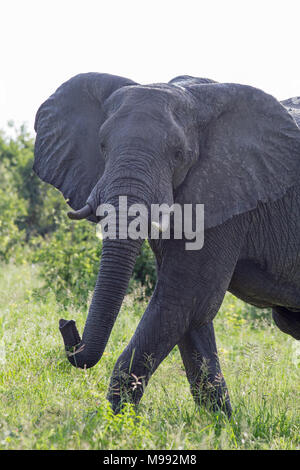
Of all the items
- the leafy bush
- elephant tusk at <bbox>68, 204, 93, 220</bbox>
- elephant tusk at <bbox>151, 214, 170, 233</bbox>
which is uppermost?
elephant tusk at <bbox>68, 204, 93, 220</bbox>

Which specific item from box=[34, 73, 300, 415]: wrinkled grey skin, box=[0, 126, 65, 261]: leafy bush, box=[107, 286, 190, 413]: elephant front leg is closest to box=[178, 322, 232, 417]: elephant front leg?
box=[34, 73, 300, 415]: wrinkled grey skin

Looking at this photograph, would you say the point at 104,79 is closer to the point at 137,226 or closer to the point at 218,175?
the point at 218,175

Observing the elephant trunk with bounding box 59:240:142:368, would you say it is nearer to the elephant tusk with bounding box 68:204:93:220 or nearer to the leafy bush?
the elephant tusk with bounding box 68:204:93:220

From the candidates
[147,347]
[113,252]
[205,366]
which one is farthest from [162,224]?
[205,366]

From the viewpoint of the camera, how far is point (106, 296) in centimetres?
332

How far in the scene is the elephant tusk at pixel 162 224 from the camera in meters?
3.18

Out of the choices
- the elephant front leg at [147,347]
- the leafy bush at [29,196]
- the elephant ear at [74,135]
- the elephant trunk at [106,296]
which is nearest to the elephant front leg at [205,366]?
the elephant front leg at [147,347]

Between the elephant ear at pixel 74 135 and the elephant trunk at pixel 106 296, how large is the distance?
2.73 feet

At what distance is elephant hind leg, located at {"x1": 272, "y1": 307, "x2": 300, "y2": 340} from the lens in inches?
187

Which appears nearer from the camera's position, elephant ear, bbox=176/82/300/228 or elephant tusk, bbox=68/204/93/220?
elephant tusk, bbox=68/204/93/220

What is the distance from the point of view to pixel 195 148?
3.64 metres

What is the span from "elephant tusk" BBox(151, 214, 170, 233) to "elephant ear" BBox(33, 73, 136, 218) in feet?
2.62

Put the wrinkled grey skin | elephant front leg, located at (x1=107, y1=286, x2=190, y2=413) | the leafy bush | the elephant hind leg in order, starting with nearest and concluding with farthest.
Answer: the wrinkled grey skin < elephant front leg, located at (x1=107, y1=286, x2=190, y2=413) < the elephant hind leg < the leafy bush
